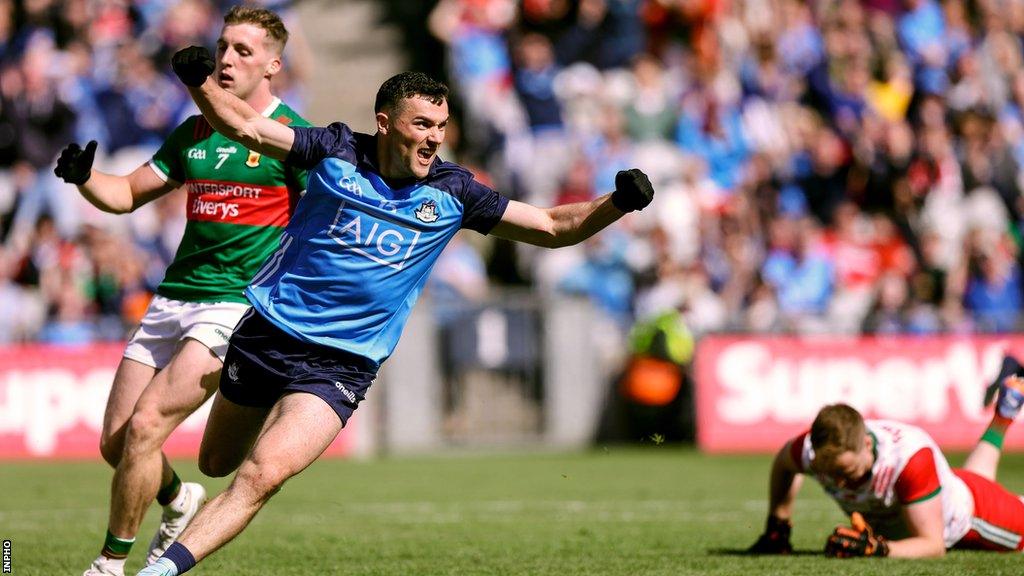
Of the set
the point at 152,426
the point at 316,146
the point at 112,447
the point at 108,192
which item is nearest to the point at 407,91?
the point at 316,146

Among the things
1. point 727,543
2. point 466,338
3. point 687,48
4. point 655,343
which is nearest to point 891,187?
point 687,48

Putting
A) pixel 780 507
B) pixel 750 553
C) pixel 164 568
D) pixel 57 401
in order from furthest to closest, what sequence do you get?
pixel 57 401 < pixel 780 507 < pixel 750 553 < pixel 164 568

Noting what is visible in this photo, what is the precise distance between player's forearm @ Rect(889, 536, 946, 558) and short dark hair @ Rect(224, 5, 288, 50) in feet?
14.2

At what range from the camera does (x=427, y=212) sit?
23.0 ft

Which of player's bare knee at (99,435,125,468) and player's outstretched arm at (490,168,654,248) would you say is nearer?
player's outstretched arm at (490,168,654,248)

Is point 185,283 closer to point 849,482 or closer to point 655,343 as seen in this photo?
point 849,482

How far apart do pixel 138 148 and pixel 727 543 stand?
38.5ft

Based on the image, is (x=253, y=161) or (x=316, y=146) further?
(x=253, y=161)

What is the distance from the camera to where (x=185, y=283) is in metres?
8.09

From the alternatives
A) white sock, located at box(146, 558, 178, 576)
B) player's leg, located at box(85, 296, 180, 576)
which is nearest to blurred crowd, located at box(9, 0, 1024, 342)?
player's leg, located at box(85, 296, 180, 576)

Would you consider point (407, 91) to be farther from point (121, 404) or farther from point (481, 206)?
point (121, 404)

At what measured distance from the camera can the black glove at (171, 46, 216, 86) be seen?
647 cm

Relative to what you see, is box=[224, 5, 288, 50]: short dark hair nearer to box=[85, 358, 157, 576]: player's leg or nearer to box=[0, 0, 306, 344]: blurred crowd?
box=[85, 358, 157, 576]: player's leg

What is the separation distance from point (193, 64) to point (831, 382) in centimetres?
1160
